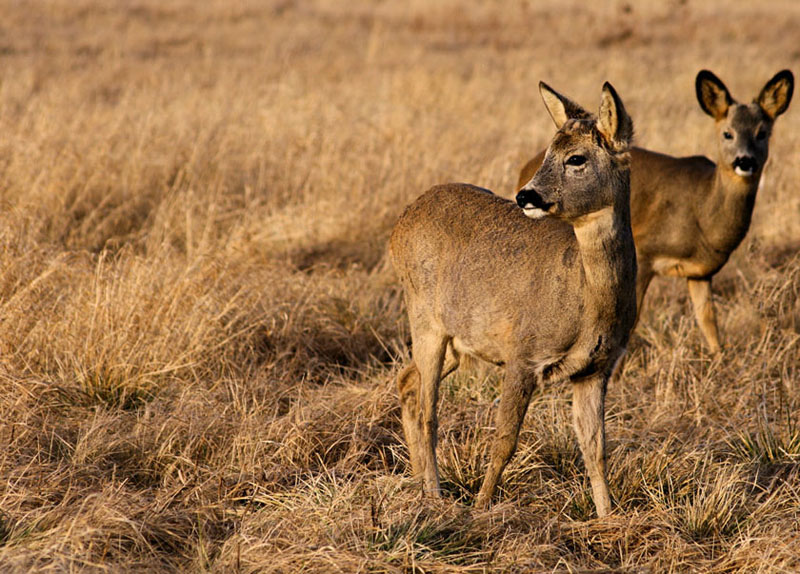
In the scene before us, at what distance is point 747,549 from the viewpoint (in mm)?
4102

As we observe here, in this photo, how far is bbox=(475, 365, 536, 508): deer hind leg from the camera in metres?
4.28

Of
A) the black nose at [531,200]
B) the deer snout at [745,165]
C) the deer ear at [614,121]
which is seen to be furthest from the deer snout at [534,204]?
the deer snout at [745,165]

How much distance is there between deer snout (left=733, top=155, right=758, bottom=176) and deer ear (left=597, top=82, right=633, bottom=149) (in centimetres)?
273

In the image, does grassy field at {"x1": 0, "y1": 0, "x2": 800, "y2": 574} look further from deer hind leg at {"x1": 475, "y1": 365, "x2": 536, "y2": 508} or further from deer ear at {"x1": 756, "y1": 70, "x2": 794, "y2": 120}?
deer ear at {"x1": 756, "y1": 70, "x2": 794, "y2": 120}

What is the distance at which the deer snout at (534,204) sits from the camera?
4016 mm

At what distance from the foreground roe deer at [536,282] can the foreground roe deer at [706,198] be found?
6.98ft

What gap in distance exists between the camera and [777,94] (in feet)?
23.0

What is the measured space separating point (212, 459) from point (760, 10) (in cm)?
3072

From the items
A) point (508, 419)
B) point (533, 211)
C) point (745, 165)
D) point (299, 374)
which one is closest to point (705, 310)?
point (745, 165)

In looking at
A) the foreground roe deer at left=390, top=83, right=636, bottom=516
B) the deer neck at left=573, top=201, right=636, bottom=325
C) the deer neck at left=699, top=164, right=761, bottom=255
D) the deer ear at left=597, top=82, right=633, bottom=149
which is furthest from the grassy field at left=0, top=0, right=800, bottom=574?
the deer ear at left=597, top=82, right=633, bottom=149

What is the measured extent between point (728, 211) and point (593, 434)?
114 inches

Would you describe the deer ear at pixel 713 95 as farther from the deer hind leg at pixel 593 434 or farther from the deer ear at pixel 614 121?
the deer hind leg at pixel 593 434

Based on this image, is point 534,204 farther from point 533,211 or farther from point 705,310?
point 705,310

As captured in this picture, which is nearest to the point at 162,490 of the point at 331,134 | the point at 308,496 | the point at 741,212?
the point at 308,496
